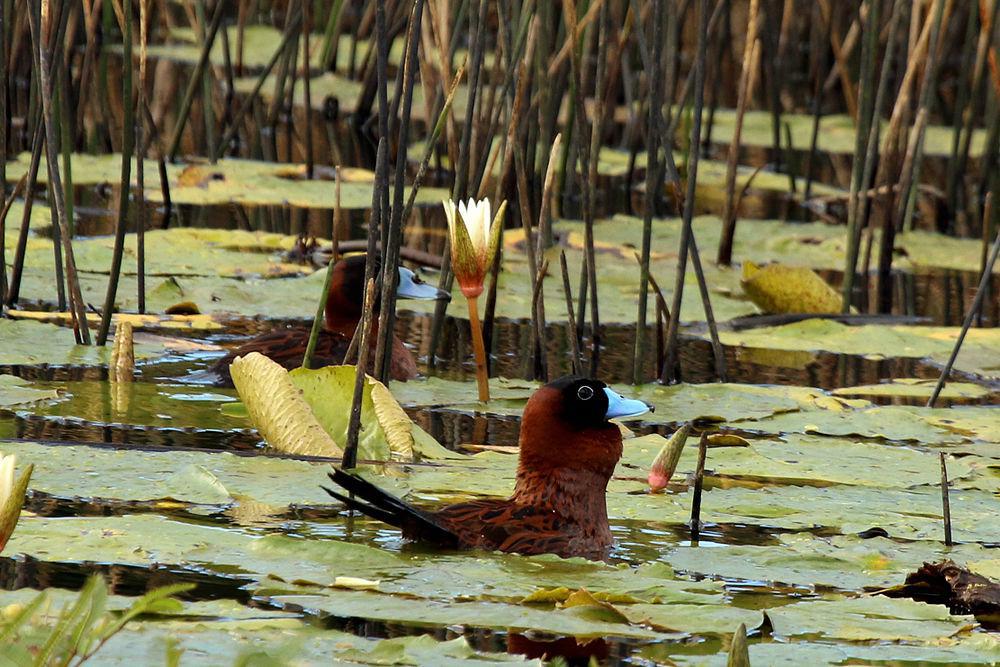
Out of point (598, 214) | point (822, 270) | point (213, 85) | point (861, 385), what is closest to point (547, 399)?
point (861, 385)

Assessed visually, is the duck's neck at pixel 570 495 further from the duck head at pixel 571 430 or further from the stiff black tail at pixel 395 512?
→ the stiff black tail at pixel 395 512

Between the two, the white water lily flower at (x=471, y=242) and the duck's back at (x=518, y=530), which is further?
the white water lily flower at (x=471, y=242)

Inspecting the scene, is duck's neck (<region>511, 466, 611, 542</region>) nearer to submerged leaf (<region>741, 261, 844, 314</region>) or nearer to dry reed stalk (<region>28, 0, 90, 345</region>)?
dry reed stalk (<region>28, 0, 90, 345</region>)

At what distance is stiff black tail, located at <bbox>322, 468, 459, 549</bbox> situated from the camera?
343cm

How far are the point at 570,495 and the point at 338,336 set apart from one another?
2.21 m

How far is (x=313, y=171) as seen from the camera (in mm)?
10109

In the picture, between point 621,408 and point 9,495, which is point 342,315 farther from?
point 9,495

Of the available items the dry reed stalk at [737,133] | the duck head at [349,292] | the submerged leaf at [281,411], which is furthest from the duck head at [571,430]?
the dry reed stalk at [737,133]

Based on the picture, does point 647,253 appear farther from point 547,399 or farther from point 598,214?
point 598,214

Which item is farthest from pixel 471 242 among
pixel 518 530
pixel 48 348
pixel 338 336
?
pixel 48 348

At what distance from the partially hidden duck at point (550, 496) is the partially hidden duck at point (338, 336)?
4.03 feet

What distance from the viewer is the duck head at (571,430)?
3852 millimetres

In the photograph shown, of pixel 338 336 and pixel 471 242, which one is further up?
pixel 471 242

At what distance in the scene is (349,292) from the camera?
20.0 ft
